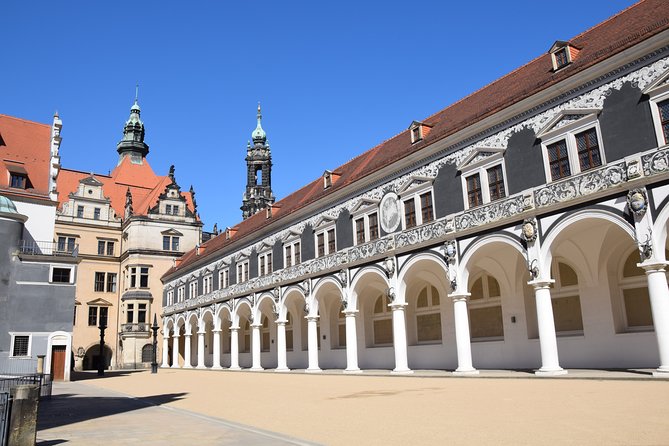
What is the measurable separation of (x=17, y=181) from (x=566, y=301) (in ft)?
100

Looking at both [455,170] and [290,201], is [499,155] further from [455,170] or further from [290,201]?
[290,201]

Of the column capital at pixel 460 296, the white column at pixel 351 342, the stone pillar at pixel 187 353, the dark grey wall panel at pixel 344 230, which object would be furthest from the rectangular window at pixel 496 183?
the stone pillar at pixel 187 353

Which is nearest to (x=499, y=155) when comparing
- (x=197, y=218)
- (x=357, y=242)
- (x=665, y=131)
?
(x=665, y=131)

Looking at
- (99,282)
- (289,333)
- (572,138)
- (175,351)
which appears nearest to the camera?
(572,138)

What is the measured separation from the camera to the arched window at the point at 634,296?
→ 18031 mm

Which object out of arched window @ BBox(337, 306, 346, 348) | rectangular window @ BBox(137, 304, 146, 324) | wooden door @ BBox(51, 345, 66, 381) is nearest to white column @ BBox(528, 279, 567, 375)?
arched window @ BBox(337, 306, 346, 348)

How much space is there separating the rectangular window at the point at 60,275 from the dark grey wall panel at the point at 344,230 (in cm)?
1488

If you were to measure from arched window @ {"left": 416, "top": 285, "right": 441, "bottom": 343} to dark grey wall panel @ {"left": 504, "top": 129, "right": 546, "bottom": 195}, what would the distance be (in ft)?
26.9

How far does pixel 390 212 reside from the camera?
961 inches

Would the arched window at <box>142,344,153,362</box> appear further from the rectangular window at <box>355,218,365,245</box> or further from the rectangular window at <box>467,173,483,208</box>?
the rectangular window at <box>467,173,483,208</box>

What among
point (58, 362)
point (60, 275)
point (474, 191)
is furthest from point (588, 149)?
point (58, 362)

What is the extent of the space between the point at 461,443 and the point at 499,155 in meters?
14.0

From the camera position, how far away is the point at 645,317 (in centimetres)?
1798

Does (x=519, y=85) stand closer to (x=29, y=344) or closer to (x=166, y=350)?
(x=29, y=344)
